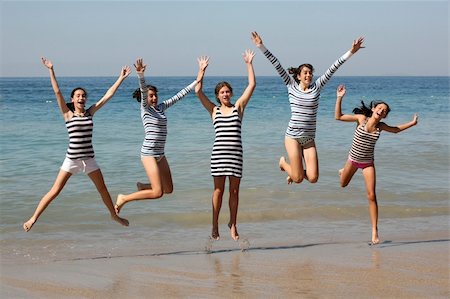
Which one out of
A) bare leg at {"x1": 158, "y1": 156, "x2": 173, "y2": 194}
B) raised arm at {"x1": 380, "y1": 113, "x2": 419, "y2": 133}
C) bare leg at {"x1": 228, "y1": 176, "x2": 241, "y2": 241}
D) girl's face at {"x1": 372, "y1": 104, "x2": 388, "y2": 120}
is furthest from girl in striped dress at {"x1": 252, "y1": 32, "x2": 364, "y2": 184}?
bare leg at {"x1": 158, "y1": 156, "x2": 173, "y2": 194}

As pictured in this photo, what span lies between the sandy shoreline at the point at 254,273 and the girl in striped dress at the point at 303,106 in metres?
1.03

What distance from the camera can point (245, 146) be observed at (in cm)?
1964

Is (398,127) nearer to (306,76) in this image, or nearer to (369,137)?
(369,137)

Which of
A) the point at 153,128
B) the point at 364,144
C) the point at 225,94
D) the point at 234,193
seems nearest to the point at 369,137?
the point at 364,144

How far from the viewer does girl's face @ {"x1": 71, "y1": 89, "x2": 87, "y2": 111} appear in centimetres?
894

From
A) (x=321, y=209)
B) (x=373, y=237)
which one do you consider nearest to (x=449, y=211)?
(x=321, y=209)

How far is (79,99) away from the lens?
8922mm

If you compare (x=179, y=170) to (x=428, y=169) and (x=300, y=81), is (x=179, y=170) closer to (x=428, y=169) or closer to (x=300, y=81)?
(x=428, y=169)

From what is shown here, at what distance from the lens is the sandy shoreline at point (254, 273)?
7465 millimetres

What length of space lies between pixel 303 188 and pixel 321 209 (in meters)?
1.64

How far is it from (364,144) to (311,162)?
28.5 inches

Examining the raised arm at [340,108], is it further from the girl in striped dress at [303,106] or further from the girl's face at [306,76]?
the girl's face at [306,76]

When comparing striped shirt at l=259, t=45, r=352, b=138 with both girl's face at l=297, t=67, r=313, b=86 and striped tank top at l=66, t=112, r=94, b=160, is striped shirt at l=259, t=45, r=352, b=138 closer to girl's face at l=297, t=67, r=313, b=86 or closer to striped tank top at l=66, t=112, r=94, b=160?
girl's face at l=297, t=67, r=313, b=86

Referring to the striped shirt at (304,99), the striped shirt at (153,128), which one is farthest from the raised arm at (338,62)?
the striped shirt at (153,128)
